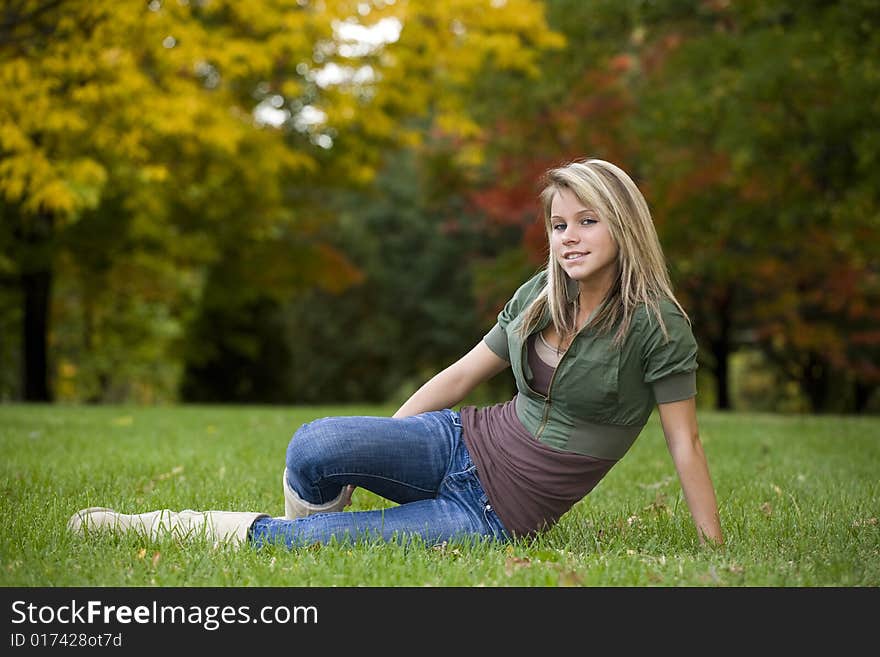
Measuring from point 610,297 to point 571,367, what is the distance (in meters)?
0.32

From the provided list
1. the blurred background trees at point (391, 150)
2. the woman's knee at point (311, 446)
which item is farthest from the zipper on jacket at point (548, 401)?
the blurred background trees at point (391, 150)

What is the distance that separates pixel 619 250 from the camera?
376 centimetres

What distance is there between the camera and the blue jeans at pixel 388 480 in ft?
12.2

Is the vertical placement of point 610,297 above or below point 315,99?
below

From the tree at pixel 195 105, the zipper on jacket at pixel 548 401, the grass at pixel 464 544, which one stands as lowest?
the grass at pixel 464 544

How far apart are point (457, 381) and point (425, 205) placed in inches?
807

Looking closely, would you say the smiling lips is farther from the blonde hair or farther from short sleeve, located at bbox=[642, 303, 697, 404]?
short sleeve, located at bbox=[642, 303, 697, 404]

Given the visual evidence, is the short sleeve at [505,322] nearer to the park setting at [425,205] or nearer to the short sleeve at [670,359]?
the park setting at [425,205]

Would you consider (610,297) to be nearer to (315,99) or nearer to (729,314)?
(315,99)

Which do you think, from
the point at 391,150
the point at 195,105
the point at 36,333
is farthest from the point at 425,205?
the point at 195,105

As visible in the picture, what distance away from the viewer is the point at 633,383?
371cm

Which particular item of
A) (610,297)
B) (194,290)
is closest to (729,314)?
(194,290)

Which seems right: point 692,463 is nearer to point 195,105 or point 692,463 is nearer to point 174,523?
point 174,523

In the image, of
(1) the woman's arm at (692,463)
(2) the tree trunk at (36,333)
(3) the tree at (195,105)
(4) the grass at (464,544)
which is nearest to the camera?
(4) the grass at (464,544)
